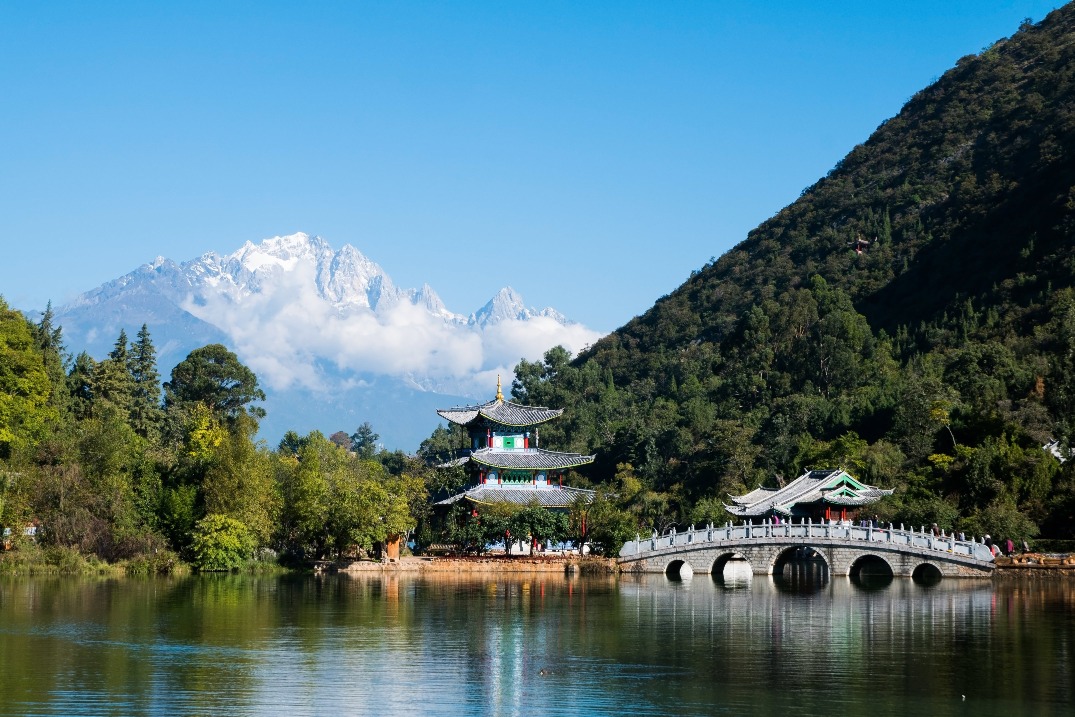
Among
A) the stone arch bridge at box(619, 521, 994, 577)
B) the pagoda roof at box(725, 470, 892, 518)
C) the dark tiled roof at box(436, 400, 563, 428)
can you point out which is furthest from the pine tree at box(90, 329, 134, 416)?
the pagoda roof at box(725, 470, 892, 518)

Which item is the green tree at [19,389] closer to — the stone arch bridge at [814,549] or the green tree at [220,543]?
the green tree at [220,543]

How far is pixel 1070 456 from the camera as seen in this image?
174ft

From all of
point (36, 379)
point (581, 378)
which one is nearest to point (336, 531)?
point (36, 379)

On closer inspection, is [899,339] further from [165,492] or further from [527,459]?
[165,492]

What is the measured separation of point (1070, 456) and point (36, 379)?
1625 inches

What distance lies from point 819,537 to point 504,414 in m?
20.7

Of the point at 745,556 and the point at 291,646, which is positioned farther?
the point at 745,556

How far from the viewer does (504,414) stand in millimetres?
66375

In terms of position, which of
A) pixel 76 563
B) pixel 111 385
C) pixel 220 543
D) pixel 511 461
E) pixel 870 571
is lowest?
pixel 870 571

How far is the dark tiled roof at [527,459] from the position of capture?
6438 centimetres

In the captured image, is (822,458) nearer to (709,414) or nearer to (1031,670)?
(709,414)

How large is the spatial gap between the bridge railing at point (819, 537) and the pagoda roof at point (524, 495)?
318 inches

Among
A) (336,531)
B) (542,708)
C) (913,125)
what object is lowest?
(542,708)

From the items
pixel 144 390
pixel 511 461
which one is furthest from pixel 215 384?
pixel 511 461
